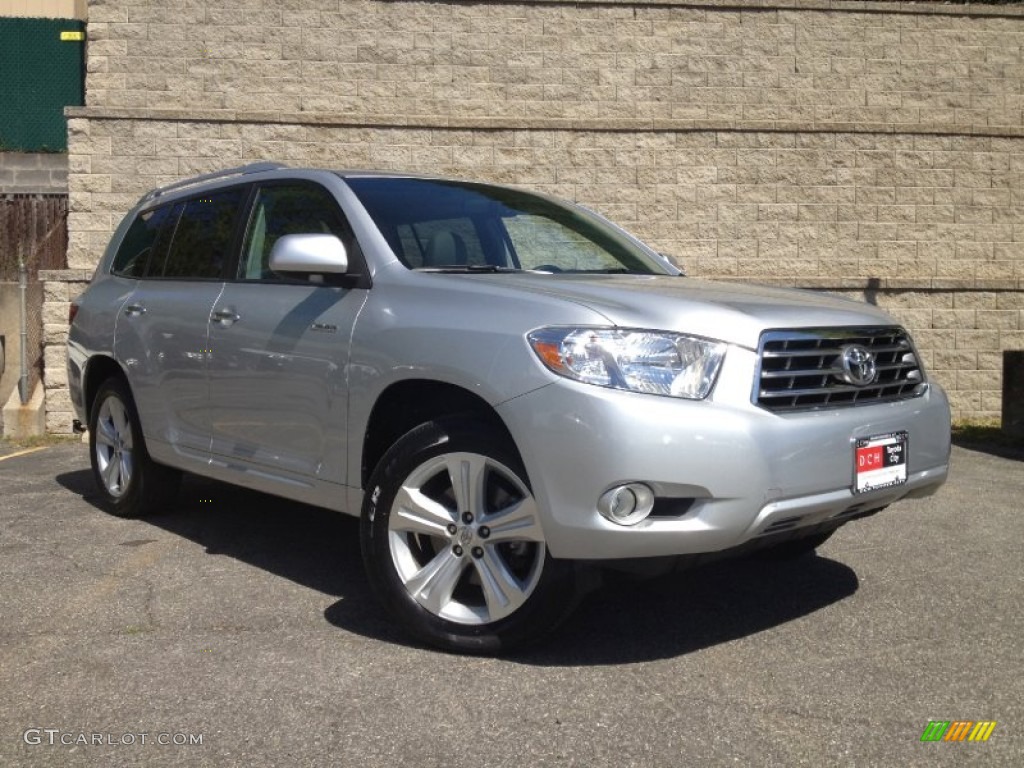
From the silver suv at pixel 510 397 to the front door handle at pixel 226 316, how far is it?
0.05ft

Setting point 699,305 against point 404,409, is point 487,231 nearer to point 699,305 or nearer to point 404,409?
point 404,409

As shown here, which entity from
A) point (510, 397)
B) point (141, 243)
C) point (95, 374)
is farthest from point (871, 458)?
point (95, 374)

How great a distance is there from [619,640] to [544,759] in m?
1.13

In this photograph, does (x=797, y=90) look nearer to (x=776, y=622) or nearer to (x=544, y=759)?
(x=776, y=622)

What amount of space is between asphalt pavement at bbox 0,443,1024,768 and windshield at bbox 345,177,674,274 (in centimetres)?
147

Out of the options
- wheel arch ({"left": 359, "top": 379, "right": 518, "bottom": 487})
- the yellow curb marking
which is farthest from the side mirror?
the yellow curb marking

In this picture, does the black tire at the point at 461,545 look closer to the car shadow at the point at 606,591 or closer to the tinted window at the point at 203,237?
the car shadow at the point at 606,591

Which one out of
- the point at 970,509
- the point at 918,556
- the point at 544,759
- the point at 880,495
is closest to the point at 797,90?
the point at 970,509

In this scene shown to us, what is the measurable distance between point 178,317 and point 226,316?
0.52 metres

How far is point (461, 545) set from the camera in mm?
4094

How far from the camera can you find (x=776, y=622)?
4.48m

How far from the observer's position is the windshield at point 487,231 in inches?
191

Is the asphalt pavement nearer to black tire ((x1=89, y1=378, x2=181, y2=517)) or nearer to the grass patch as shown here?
black tire ((x1=89, y1=378, x2=181, y2=517))

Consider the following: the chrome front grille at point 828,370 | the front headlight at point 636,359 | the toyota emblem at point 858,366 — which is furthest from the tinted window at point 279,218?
the toyota emblem at point 858,366
